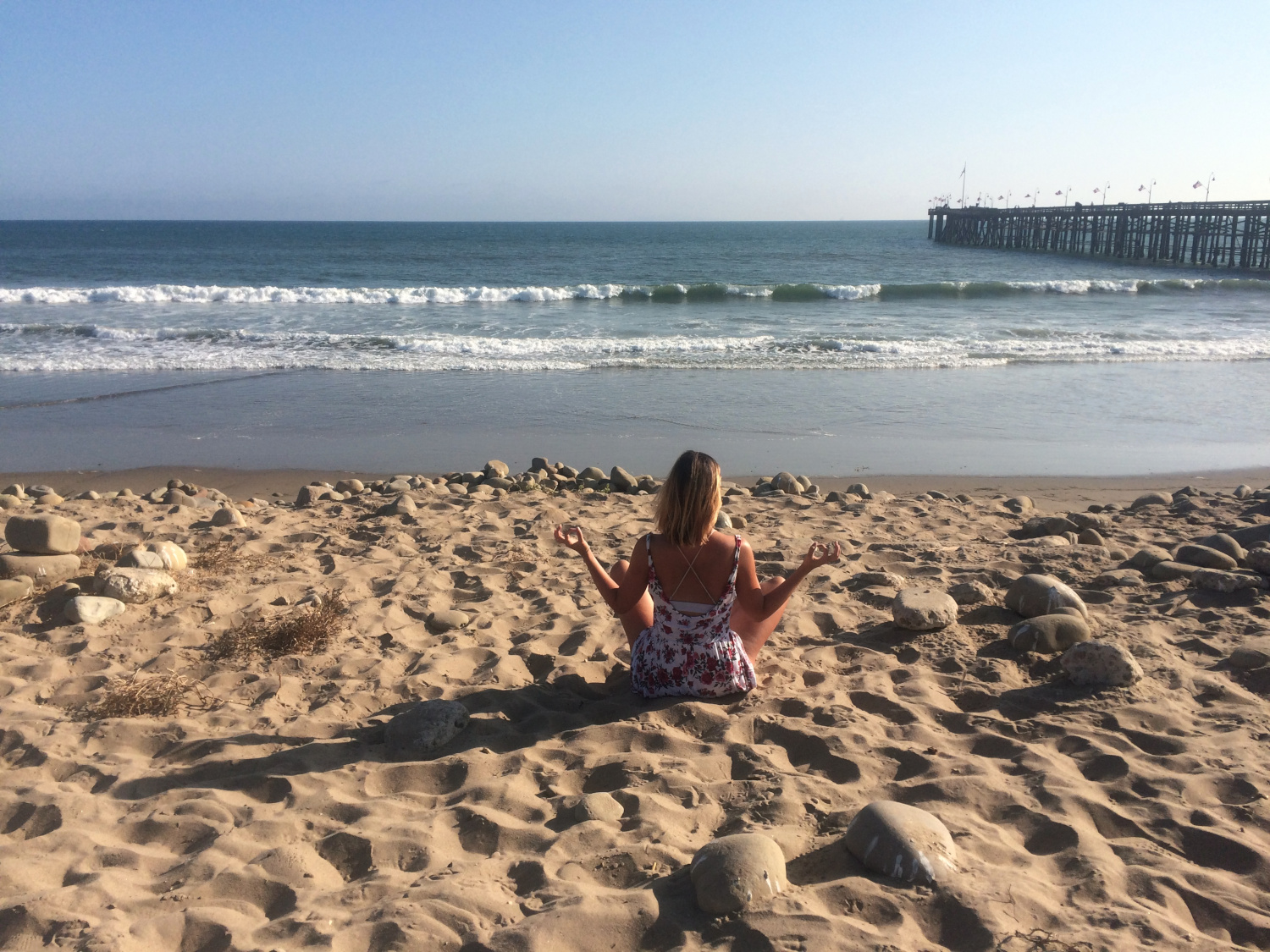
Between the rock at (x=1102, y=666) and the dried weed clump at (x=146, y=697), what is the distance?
394 cm

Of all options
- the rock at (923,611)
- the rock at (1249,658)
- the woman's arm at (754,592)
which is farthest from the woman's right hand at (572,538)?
the rock at (1249,658)

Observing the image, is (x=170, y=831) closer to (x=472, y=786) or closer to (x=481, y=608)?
(x=472, y=786)

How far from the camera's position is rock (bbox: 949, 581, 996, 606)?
4.91 m

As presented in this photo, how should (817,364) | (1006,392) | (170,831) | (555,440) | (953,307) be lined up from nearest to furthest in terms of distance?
1. (170,831)
2. (555,440)
3. (1006,392)
4. (817,364)
5. (953,307)

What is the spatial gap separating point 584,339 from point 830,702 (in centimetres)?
1575

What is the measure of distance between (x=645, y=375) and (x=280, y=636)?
10712 mm

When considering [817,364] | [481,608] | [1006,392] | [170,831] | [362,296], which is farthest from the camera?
[362,296]

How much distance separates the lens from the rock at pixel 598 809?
304 centimetres

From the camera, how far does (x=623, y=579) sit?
3861 mm

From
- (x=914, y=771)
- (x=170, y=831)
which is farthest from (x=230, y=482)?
(x=914, y=771)

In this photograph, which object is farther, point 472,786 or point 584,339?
point 584,339

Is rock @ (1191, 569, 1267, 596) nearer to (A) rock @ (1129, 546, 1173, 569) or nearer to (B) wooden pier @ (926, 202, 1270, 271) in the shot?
(A) rock @ (1129, 546, 1173, 569)

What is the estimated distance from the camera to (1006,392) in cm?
1314

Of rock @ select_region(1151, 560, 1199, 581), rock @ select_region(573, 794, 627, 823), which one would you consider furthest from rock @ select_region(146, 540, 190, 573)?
rock @ select_region(1151, 560, 1199, 581)
